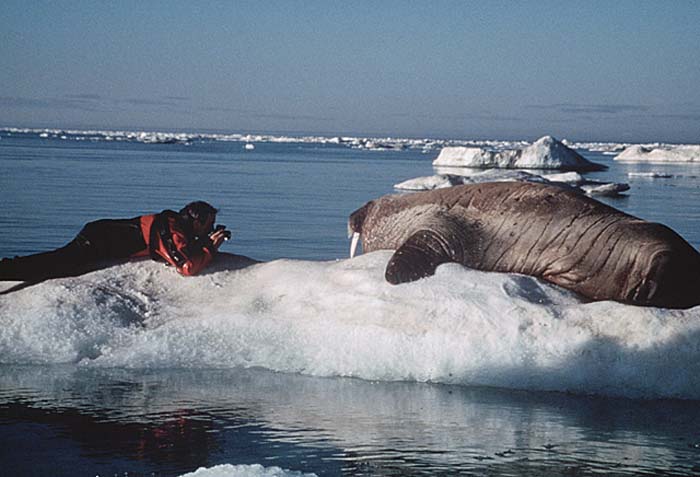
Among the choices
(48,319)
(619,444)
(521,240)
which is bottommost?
(619,444)

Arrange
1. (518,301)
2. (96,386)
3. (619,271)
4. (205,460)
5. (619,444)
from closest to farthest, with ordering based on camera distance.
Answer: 1. (205,460)
2. (619,444)
3. (96,386)
4. (518,301)
5. (619,271)

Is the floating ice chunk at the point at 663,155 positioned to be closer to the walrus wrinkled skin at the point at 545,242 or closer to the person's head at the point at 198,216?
the walrus wrinkled skin at the point at 545,242

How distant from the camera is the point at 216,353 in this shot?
641cm

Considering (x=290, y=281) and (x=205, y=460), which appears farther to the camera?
(x=290, y=281)

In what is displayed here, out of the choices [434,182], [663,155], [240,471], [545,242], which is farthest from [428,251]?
[663,155]

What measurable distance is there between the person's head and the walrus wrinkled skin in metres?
1.52

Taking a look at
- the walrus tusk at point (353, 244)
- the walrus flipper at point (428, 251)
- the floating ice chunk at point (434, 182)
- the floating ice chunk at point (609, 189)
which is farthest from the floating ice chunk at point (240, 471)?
the floating ice chunk at point (609, 189)

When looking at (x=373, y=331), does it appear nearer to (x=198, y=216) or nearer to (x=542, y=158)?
(x=198, y=216)

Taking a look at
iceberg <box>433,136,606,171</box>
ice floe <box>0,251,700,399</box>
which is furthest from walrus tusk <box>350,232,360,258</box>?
iceberg <box>433,136,606,171</box>

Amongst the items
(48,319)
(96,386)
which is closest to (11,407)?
(96,386)

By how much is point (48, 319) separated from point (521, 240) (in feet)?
11.7

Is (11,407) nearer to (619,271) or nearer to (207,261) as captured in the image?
(207,261)

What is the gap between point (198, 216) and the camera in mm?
7402

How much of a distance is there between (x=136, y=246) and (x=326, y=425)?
292 centimetres
